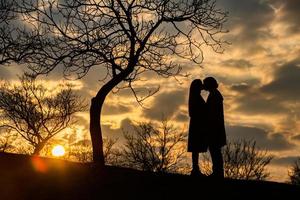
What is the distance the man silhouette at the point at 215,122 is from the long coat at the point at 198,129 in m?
0.15

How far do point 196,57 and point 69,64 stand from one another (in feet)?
17.0

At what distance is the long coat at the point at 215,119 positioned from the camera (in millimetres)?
13008

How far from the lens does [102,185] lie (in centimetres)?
1207

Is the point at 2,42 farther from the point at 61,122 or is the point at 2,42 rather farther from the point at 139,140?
the point at 139,140

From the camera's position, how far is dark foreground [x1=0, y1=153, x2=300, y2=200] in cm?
1105

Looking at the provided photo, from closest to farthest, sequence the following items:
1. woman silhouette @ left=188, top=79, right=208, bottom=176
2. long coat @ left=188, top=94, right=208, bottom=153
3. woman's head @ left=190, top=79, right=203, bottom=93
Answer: woman's head @ left=190, top=79, right=203, bottom=93
woman silhouette @ left=188, top=79, right=208, bottom=176
long coat @ left=188, top=94, right=208, bottom=153

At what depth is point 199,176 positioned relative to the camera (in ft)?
45.0

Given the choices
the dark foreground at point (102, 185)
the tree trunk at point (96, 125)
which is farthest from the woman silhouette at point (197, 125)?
the tree trunk at point (96, 125)

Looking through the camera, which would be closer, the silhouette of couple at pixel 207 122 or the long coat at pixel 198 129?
the silhouette of couple at pixel 207 122

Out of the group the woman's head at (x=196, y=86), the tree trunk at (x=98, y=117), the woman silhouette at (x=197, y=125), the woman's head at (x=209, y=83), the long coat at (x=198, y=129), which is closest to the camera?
the woman's head at (x=209, y=83)

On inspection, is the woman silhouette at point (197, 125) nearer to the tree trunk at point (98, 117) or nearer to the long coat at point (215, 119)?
the long coat at point (215, 119)

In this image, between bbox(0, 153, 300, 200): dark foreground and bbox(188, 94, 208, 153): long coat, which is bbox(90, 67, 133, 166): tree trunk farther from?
bbox(188, 94, 208, 153): long coat

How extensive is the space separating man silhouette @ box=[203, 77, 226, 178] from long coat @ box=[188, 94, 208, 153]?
0.49 feet

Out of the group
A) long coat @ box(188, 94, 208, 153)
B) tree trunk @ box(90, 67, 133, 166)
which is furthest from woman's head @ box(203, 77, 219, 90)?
tree trunk @ box(90, 67, 133, 166)
